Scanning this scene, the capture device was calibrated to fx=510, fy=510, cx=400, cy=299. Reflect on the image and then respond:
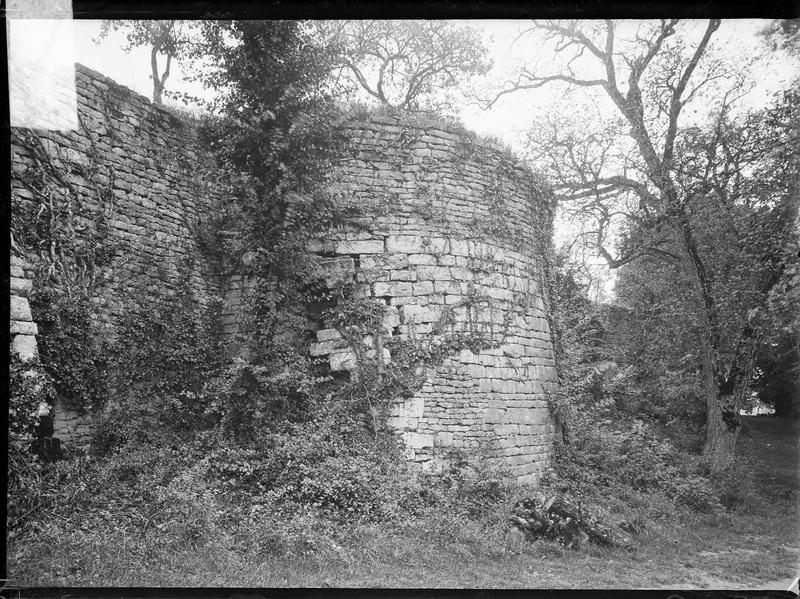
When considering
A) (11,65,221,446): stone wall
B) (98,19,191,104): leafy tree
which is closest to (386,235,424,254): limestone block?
(11,65,221,446): stone wall

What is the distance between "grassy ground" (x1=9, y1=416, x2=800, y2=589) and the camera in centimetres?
408

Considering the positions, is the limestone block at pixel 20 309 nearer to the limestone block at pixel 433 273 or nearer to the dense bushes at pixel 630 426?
the limestone block at pixel 433 273

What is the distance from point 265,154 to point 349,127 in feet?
4.01

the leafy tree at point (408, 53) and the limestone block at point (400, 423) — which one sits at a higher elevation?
the leafy tree at point (408, 53)

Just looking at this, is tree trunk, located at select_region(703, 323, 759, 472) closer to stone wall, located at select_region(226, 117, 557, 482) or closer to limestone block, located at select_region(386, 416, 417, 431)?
stone wall, located at select_region(226, 117, 557, 482)

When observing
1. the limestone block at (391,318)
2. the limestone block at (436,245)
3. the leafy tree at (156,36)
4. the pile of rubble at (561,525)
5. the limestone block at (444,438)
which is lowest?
the pile of rubble at (561,525)

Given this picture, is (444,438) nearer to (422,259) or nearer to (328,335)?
(328,335)

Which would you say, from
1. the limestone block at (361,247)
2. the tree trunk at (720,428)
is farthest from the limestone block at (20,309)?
the tree trunk at (720,428)

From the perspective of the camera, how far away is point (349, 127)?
6.59 metres

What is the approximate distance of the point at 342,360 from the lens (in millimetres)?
6117

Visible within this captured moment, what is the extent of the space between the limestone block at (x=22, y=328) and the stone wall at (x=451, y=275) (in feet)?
6.13

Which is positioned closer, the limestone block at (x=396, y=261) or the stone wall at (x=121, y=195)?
the stone wall at (x=121, y=195)

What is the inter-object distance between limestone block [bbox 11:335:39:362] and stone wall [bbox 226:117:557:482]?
6.21ft

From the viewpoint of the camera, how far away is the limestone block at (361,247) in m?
6.36
